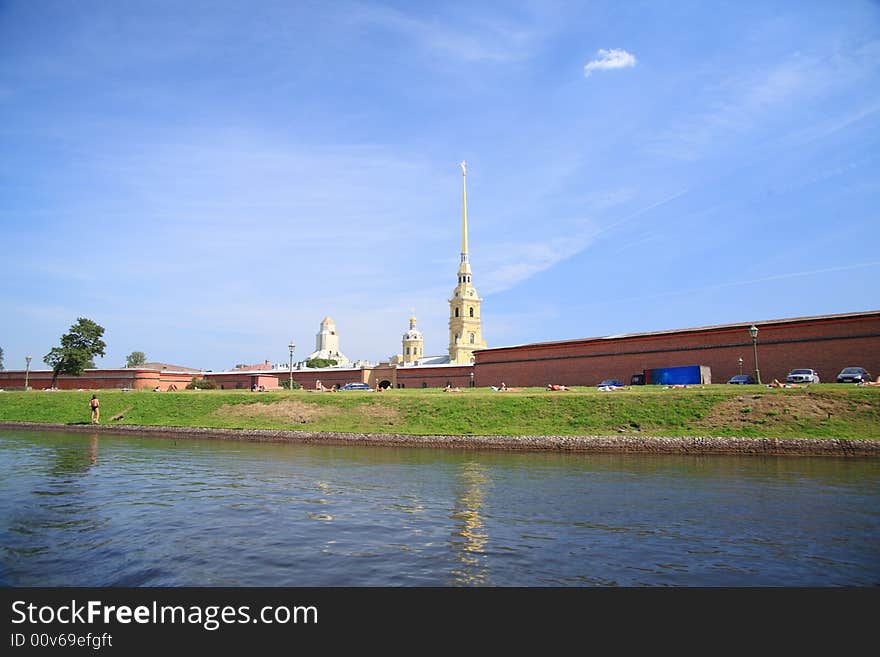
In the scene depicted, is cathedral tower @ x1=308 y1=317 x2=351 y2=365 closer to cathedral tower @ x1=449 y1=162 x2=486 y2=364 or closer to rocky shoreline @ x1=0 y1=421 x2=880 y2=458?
cathedral tower @ x1=449 y1=162 x2=486 y2=364

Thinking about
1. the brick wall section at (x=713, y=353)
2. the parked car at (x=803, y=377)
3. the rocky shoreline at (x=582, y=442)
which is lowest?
the rocky shoreline at (x=582, y=442)

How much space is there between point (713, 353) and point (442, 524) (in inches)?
1261

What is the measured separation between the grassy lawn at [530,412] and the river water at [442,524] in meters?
4.08

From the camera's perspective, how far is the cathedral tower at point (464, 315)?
117875mm

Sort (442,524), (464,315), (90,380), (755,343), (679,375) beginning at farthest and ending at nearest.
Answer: (464,315) → (90,380) → (679,375) → (755,343) → (442,524)

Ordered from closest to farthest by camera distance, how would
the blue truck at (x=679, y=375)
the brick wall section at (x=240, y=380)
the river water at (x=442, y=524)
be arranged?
1. the river water at (x=442, y=524)
2. the blue truck at (x=679, y=375)
3. the brick wall section at (x=240, y=380)

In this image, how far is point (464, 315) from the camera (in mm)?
119188

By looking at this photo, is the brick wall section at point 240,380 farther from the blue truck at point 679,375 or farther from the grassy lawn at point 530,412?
the blue truck at point 679,375

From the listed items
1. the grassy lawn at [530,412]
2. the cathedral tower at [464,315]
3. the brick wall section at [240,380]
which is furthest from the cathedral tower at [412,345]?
the grassy lawn at [530,412]

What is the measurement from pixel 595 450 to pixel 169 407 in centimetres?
2853

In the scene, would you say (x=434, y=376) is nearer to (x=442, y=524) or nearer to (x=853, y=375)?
(x=853, y=375)

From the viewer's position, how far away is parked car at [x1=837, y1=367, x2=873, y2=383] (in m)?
29.8

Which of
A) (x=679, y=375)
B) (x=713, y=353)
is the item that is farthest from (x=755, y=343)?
(x=679, y=375)
